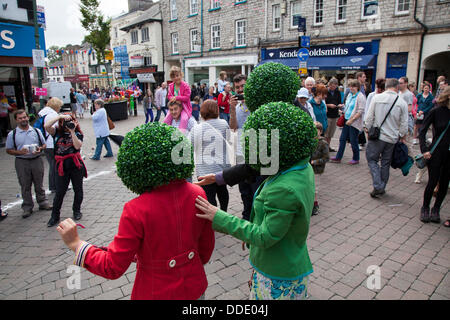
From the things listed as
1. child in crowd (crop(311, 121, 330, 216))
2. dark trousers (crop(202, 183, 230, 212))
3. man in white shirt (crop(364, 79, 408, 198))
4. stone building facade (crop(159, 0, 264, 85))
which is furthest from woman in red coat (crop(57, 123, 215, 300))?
stone building facade (crop(159, 0, 264, 85))

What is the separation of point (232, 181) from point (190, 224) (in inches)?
32.4

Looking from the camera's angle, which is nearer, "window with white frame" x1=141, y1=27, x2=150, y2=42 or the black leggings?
the black leggings

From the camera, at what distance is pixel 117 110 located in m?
17.3

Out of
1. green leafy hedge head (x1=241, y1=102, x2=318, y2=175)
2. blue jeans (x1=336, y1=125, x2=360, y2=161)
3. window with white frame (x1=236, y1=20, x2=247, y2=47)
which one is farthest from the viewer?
window with white frame (x1=236, y1=20, x2=247, y2=47)

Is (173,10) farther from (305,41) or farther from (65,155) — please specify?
(65,155)

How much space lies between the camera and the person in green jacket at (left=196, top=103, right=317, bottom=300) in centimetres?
165

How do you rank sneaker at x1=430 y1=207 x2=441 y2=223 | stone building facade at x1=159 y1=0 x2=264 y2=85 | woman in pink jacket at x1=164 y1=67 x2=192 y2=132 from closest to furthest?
sneaker at x1=430 y1=207 x2=441 y2=223 < woman in pink jacket at x1=164 y1=67 x2=192 y2=132 < stone building facade at x1=159 y1=0 x2=264 y2=85

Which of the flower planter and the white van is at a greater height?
the white van

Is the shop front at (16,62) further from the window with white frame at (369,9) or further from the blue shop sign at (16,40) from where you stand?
the window with white frame at (369,9)

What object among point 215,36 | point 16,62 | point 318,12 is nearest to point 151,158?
point 16,62

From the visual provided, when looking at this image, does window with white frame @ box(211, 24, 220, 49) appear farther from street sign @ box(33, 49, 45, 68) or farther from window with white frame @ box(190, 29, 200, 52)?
street sign @ box(33, 49, 45, 68)

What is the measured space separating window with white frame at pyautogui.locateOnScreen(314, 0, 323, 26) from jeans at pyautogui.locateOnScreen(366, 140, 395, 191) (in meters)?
15.8

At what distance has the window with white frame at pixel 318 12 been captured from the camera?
18.5m
